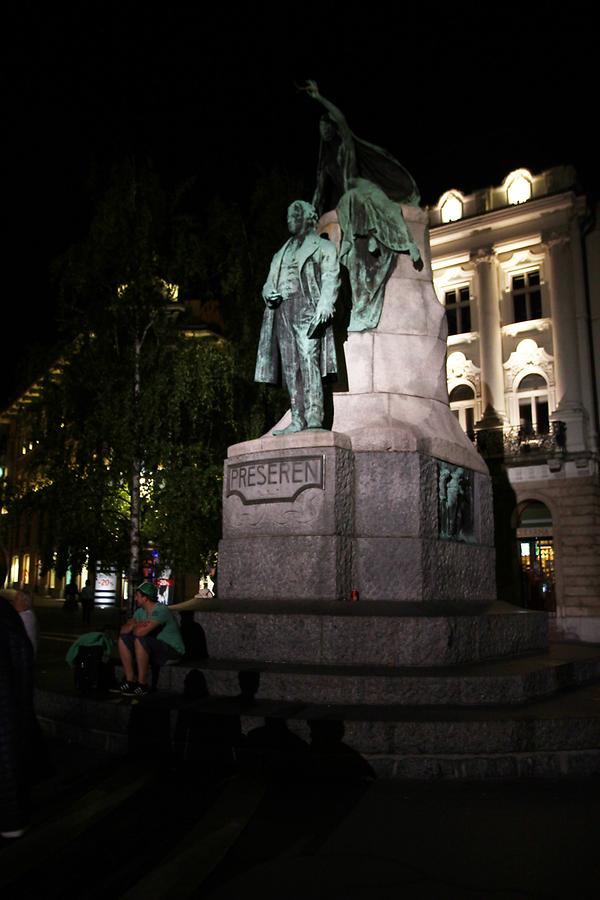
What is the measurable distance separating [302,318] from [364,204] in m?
1.87

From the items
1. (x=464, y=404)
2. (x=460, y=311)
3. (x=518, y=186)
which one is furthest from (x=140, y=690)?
(x=518, y=186)

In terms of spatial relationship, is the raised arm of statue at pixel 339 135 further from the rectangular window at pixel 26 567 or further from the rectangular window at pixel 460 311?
the rectangular window at pixel 26 567

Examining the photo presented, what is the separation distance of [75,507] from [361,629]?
41.9ft

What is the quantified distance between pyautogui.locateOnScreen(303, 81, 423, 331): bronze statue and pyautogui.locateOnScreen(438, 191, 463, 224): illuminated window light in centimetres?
2661

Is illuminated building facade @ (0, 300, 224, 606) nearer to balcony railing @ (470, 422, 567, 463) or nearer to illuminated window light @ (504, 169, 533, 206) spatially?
balcony railing @ (470, 422, 567, 463)

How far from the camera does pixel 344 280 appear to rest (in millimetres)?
8914

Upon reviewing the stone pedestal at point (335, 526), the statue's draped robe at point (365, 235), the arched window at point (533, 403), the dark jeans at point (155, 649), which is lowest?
the dark jeans at point (155, 649)

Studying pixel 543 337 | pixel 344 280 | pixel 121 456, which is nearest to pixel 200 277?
pixel 121 456

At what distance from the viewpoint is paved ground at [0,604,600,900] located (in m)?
3.37

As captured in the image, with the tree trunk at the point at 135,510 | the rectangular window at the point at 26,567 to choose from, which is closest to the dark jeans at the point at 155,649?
the tree trunk at the point at 135,510

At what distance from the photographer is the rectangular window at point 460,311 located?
34.7 meters

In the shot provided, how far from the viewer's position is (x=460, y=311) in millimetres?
34875

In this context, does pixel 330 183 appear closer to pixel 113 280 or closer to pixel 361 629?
pixel 361 629

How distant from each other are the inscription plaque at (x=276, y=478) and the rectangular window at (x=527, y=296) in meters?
27.5
